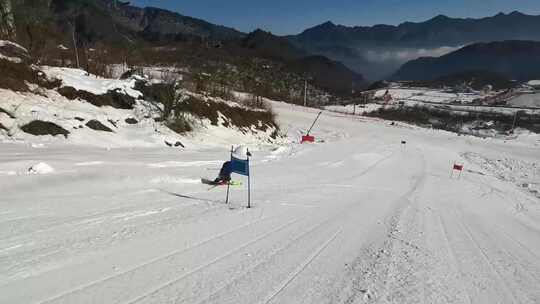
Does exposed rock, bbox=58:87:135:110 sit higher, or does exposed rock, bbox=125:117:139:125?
exposed rock, bbox=58:87:135:110

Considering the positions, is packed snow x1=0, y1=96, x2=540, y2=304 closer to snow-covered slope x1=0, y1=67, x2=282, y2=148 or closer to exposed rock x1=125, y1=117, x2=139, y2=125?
snow-covered slope x1=0, y1=67, x2=282, y2=148

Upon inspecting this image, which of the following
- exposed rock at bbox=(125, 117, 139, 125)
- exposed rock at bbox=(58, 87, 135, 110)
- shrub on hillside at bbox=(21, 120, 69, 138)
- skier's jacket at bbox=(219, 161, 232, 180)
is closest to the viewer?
skier's jacket at bbox=(219, 161, 232, 180)

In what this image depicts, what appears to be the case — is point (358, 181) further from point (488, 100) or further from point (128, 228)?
point (488, 100)

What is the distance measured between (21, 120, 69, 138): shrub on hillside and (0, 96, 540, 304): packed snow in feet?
1.79

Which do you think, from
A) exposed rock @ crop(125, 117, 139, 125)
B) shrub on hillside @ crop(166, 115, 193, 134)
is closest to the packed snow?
exposed rock @ crop(125, 117, 139, 125)

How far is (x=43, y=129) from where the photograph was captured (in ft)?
39.8

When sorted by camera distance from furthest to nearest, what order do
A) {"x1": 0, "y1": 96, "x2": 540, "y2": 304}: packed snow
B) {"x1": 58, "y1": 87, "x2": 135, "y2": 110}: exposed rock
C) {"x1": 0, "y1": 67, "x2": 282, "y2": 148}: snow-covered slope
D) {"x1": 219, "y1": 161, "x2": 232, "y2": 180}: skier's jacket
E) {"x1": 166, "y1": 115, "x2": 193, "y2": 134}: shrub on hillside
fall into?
{"x1": 166, "y1": 115, "x2": 193, "y2": 134}: shrub on hillside < {"x1": 58, "y1": 87, "x2": 135, "y2": 110}: exposed rock < {"x1": 0, "y1": 67, "x2": 282, "y2": 148}: snow-covered slope < {"x1": 219, "y1": 161, "x2": 232, "y2": 180}: skier's jacket < {"x1": 0, "y1": 96, "x2": 540, "y2": 304}: packed snow

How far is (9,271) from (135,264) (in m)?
1.40

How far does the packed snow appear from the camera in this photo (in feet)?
15.5

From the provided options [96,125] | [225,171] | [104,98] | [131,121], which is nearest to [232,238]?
[225,171]

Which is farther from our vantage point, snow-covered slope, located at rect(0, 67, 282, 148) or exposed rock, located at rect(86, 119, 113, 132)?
exposed rock, located at rect(86, 119, 113, 132)

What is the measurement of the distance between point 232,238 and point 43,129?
8.74 meters

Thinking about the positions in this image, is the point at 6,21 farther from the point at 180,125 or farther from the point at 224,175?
the point at 224,175

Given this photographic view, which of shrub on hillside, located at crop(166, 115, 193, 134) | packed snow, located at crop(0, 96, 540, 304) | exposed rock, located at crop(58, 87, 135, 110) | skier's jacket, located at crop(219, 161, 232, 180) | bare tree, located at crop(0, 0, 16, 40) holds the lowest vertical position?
packed snow, located at crop(0, 96, 540, 304)
